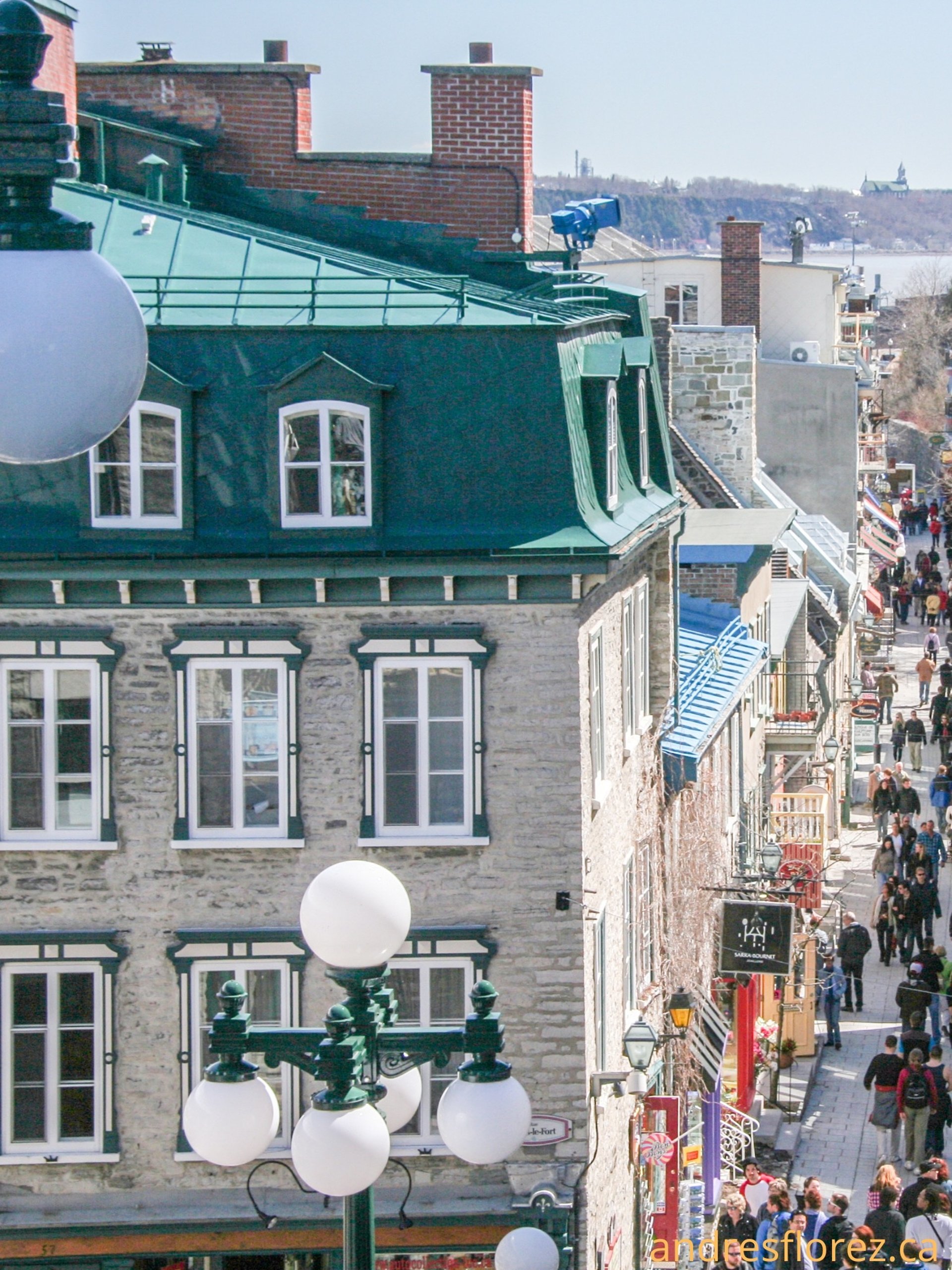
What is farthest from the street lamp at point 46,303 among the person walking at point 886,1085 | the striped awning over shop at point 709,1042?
the person walking at point 886,1085

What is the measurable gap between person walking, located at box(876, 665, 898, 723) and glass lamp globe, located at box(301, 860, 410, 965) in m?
38.3

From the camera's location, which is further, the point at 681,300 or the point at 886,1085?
the point at 681,300

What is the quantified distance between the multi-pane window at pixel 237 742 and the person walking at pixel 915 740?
26510mm

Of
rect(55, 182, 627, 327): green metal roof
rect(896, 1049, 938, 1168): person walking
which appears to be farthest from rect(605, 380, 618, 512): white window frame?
rect(896, 1049, 938, 1168): person walking

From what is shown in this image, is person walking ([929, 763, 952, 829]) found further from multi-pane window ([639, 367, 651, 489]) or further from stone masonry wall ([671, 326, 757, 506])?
multi-pane window ([639, 367, 651, 489])

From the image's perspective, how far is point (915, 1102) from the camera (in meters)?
20.8

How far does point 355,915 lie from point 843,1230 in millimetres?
10982

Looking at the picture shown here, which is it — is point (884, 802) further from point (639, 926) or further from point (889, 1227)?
point (889, 1227)

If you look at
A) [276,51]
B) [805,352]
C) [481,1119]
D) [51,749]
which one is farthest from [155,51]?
[805,352]

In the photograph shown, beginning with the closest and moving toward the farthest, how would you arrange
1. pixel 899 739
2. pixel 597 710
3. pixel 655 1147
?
pixel 597 710
pixel 655 1147
pixel 899 739

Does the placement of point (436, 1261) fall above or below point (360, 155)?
below

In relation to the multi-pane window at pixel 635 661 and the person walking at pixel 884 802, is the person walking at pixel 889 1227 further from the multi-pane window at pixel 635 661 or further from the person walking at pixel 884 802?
the person walking at pixel 884 802

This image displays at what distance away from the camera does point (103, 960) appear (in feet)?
51.7

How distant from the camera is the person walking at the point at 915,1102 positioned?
20672 mm
